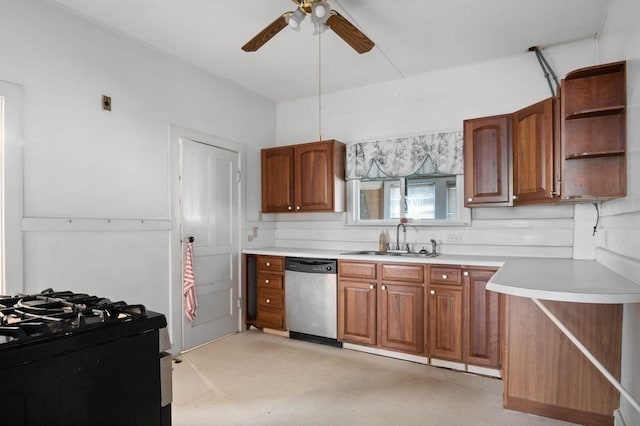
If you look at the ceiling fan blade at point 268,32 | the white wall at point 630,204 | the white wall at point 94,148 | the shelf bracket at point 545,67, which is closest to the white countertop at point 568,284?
the white wall at point 630,204

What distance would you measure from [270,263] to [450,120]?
2.43m

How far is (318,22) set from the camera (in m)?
2.28

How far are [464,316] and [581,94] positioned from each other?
1.82m

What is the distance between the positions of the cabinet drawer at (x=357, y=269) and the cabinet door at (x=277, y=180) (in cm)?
108

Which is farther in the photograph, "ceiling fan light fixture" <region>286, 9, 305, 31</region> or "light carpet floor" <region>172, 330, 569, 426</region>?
"light carpet floor" <region>172, 330, 569, 426</region>

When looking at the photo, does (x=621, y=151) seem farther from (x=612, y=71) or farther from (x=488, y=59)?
(x=488, y=59)

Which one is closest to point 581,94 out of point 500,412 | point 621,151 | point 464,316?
point 621,151

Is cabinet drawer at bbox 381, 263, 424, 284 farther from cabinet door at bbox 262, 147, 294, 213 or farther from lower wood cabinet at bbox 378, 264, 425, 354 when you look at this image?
cabinet door at bbox 262, 147, 294, 213

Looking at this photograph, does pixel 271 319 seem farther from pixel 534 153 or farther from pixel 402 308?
pixel 534 153

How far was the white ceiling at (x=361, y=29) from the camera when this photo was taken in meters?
2.65

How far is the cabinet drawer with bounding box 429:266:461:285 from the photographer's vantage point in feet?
10.1

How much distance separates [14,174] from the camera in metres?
2.36

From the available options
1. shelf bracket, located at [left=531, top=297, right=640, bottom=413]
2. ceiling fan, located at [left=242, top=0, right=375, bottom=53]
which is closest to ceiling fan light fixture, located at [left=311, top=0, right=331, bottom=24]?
ceiling fan, located at [left=242, top=0, right=375, bottom=53]

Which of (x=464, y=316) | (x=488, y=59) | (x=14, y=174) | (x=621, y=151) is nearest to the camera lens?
(x=621, y=151)
